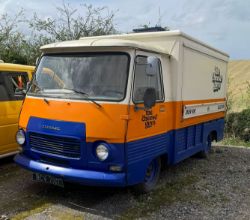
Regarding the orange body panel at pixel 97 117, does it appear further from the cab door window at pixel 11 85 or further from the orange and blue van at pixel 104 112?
the cab door window at pixel 11 85

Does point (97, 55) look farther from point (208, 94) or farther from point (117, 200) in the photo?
point (208, 94)

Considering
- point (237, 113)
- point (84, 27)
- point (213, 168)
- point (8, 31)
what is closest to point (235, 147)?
point (237, 113)

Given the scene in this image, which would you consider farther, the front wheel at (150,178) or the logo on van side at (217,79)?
the logo on van side at (217,79)

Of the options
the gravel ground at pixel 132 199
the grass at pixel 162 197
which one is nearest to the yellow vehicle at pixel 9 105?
the gravel ground at pixel 132 199

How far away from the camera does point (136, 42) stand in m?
5.88

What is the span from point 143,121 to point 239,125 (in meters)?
8.37

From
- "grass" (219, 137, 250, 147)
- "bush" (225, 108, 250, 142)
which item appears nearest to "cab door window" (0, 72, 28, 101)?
"grass" (219, 137, 250, 147)

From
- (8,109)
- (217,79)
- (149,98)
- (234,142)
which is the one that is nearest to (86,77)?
(149,98)

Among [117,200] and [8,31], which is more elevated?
[8,31]

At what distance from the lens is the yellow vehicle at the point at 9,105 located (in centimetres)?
773

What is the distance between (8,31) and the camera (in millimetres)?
17219

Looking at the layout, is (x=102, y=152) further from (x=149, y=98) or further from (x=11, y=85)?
(x=11, y=85)

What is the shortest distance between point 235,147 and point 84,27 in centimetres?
885

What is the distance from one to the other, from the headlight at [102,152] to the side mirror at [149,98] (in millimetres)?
898
